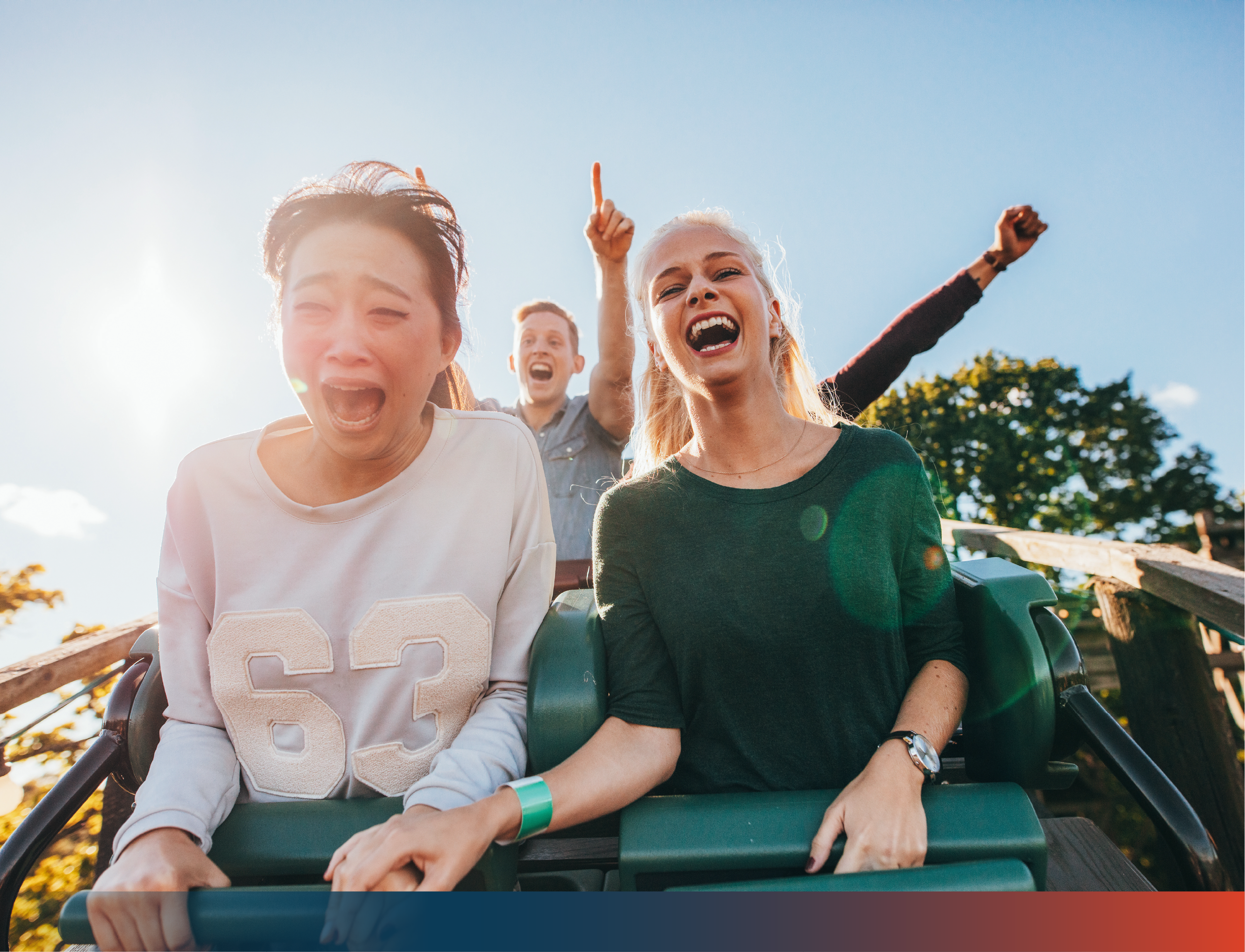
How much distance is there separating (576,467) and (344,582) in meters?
1.69

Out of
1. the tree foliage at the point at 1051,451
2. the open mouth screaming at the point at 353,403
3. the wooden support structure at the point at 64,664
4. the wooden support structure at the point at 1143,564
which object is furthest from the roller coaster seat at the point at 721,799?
the tree foliage at the point at 1051,451

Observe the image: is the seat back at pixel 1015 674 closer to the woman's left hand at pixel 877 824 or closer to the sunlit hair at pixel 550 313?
the woman's left hand at pixel 877 824

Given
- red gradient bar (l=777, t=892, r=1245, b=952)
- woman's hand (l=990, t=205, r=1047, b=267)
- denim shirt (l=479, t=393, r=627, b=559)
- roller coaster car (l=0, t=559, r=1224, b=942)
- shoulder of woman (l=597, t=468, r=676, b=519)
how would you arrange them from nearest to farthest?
red gradient bar (l=777, t=892, r=1245, b=952) → roller coaster car (l=0, t=559, r=1224, b=942) → shoulder of woman (l=597, t=468, r=676, b=519) → woman's hand (l=990, t=205, r=1047, b=267) → denim shirt (l=479, t=393, r=627, b=559)

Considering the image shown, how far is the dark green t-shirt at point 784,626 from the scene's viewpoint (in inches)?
49.4

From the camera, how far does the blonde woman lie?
3.86 feet

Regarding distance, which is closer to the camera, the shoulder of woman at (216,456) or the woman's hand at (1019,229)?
the shoulder of woman at (216,456)

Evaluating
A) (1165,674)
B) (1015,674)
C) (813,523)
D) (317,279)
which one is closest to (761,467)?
(813,523)

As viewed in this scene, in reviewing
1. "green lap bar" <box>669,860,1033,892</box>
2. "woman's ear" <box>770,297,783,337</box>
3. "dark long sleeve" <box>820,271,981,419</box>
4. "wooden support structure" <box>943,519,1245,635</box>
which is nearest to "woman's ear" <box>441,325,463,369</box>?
"woman's ear" <box>770,297,783,337</box>

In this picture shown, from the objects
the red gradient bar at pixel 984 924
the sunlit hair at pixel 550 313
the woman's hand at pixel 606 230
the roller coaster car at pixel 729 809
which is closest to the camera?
the red gradient bar at pixel 984 924

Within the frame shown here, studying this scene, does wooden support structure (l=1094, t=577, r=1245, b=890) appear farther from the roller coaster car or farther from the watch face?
the watch face

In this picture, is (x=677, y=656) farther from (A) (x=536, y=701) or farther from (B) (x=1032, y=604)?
(B) (x=1032, y=604)

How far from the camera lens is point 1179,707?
2.48 metres

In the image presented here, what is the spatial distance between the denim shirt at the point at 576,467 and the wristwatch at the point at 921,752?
5.15 feet

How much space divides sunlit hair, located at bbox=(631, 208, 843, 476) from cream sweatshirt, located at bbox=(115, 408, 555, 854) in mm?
654
